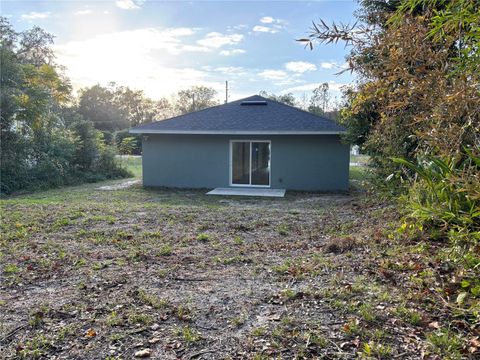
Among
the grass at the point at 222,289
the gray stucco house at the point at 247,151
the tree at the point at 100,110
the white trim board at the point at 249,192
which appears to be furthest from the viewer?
the tree at the point at 100,110

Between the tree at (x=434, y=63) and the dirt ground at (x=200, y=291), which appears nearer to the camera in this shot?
the dirt ground at (x=200, y=291)

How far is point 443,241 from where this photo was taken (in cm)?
407

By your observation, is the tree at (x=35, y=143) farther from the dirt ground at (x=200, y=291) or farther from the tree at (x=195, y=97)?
the tree at (x=195, y=97)

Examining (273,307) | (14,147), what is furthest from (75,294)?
(14,147)

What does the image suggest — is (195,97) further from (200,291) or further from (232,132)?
(200,291)

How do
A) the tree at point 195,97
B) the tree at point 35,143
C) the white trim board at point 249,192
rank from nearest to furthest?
the white trim board at point 249,192 < the tree at point 35,143 < the tree at point 195,97

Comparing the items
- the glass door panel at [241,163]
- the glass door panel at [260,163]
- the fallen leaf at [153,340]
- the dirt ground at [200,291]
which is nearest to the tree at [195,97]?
the glass door panel at [241,163]

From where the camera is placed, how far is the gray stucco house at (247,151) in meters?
12.2

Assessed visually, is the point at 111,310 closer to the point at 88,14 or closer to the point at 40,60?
the point at 88,14

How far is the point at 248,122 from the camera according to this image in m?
12.5

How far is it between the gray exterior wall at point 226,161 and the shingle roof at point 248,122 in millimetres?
496

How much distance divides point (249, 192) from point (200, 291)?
8362 millimetres

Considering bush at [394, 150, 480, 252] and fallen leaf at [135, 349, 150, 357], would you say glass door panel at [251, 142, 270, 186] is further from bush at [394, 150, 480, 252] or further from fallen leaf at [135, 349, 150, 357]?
fallen leaf at [135, 349, 150, 357]

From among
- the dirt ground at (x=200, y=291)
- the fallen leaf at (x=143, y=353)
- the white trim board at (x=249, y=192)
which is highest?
the white trim board at (x=249, y=192)
